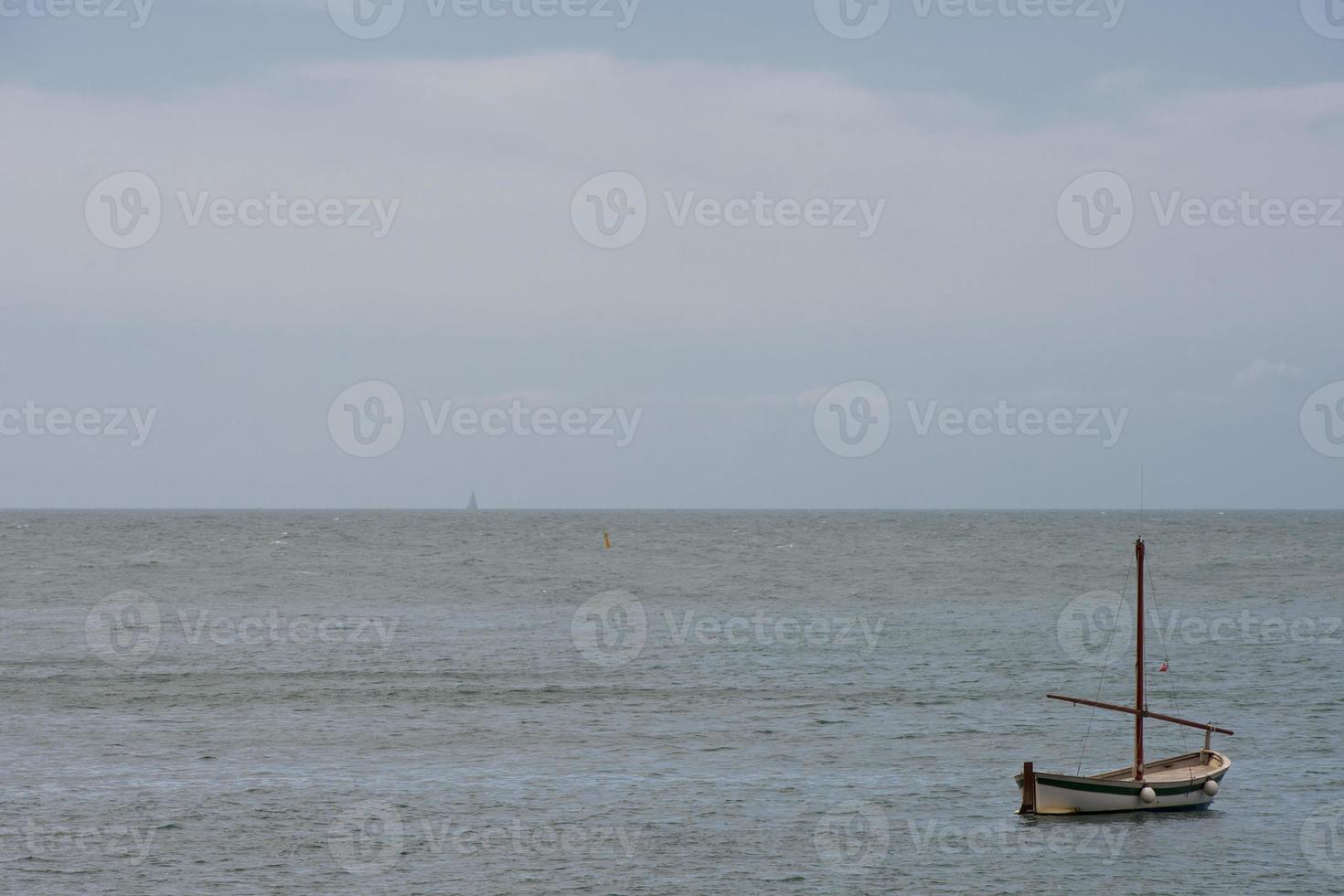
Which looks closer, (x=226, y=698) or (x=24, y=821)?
(x=24, y=821)

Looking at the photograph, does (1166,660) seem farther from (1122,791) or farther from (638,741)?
(638,741)

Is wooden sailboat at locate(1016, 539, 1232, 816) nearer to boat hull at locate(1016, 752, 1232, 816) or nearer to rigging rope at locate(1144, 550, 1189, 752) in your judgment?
boat hull at locate(1016, 752, 1232, 816)

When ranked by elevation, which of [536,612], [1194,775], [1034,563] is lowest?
[1194,775]

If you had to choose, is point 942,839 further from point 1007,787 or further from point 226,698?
point 226,698

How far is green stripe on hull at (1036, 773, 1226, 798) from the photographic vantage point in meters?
32.3

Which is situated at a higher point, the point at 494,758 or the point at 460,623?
the point at 460,623

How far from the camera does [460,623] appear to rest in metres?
74.2

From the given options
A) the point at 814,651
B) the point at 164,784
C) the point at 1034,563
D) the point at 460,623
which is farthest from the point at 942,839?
the point at 1034,563

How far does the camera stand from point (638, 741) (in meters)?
40.9

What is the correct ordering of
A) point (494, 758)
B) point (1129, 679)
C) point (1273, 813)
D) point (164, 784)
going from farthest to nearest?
point (1129, 679)
point (494, 758)
point (164, 784)
point (1273, 813)

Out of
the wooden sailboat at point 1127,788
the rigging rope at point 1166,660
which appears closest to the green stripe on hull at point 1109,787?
the wooden sailboat at point 1127,788

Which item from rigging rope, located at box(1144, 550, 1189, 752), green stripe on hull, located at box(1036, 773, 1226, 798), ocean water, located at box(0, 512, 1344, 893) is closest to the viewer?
ocean water, located at box(0, 512, 1344, 893)

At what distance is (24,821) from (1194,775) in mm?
26938

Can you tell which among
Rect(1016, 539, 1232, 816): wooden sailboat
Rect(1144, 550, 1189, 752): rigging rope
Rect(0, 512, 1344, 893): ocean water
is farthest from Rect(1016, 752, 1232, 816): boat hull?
Rect(1144, 550, 1189, 752): rigging rope
